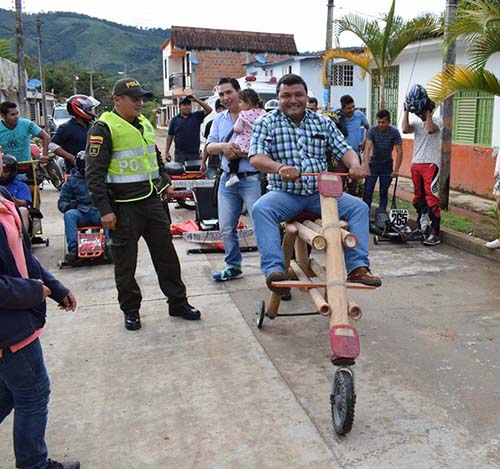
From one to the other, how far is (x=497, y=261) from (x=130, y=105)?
4453mm

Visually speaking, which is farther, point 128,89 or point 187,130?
point 187,130

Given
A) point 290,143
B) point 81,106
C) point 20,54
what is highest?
point 20,54

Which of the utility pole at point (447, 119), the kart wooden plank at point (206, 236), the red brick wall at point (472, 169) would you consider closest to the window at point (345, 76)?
the red brick wall at point (472, 169)

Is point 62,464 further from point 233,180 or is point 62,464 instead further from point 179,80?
point 179,80

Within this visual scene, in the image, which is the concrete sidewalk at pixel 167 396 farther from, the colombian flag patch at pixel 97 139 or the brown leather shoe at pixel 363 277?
the colombian flag patch at pixel 97 139

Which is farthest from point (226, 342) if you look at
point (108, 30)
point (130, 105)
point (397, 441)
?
point (108, 30)

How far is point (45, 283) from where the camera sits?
2.77m

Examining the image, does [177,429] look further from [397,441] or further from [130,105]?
[130,105]

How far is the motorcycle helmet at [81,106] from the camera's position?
7.06m

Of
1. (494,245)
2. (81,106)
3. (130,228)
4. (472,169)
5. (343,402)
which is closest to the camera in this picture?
(343,402)

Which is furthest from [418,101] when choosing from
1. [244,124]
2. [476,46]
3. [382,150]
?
[244,124]

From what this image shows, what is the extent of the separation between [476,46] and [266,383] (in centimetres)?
496

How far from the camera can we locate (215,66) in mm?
39906

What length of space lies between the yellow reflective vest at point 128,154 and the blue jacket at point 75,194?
249 centimetres
